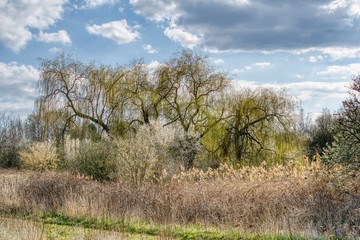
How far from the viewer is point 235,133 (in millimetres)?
31812

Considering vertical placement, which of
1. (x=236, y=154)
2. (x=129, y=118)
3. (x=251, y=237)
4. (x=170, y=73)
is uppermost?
(x=170, y=73)

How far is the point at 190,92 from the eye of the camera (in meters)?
33.3

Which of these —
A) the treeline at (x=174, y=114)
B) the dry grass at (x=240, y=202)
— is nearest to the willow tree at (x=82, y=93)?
the treeline at (x=174, y=114)

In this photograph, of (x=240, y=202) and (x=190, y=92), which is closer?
(x=240, y=202)

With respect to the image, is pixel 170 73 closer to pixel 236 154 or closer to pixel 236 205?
pixel 236 154

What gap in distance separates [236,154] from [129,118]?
734cm

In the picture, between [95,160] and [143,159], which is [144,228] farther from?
[95,160]

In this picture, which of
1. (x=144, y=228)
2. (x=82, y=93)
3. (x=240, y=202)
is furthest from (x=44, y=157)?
(x=240, y=202)

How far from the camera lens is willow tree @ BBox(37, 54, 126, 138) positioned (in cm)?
3278

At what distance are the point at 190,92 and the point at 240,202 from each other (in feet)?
62.7

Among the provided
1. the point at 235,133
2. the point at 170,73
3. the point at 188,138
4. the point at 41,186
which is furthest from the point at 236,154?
the point at 41,186

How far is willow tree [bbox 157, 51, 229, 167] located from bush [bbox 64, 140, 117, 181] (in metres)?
5.79

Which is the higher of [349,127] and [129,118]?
[129,118]

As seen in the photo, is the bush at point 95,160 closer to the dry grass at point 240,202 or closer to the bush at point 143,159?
the bush at point 143,159
